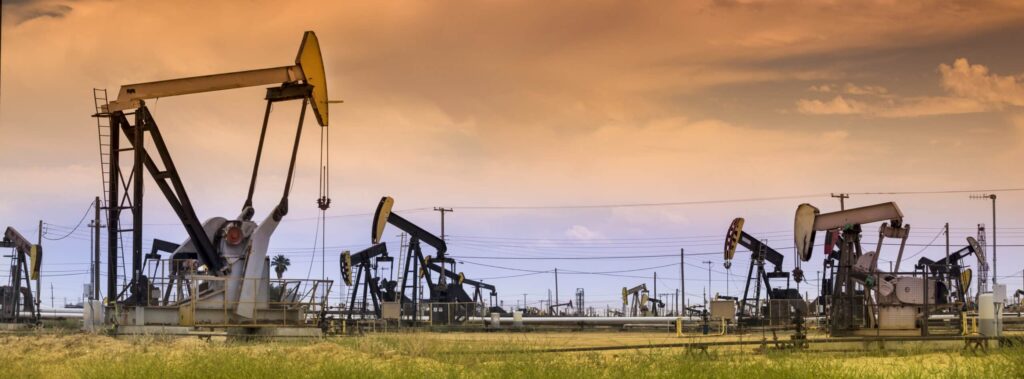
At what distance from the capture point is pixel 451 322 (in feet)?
120

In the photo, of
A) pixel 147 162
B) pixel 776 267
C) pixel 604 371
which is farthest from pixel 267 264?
pixel 776 267

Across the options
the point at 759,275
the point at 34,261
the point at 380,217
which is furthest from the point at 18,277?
the point at 759,275

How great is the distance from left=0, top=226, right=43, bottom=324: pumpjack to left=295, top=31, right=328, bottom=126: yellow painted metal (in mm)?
18737

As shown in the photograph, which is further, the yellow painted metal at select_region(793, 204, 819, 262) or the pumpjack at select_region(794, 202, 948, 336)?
the yellow painted metal at select_region(793, 204, 819, 262)

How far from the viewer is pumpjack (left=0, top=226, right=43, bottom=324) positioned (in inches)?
1485

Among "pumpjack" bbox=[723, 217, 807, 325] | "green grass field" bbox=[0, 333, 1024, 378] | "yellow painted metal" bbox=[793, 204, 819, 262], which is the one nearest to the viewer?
"green grass field" bbox=[0, 333, 1024, 378]

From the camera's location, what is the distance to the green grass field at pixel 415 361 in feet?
44.4

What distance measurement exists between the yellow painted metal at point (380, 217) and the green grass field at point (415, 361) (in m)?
14.7

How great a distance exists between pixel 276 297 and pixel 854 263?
10.9 meters

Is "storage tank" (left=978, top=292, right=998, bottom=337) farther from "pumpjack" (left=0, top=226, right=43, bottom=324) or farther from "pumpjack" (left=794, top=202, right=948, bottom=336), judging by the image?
"pumpjack" (left=0, top=226, right=43, bottom=324)

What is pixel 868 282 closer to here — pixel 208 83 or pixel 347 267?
pixel 208 83

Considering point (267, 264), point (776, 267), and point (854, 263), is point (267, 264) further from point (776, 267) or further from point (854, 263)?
point (776, 267)

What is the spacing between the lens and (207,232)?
2117 cm

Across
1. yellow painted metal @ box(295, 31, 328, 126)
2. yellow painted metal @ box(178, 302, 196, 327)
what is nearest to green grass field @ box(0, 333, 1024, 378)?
yellow painted metal @ box(178, 302, 196, 327)
